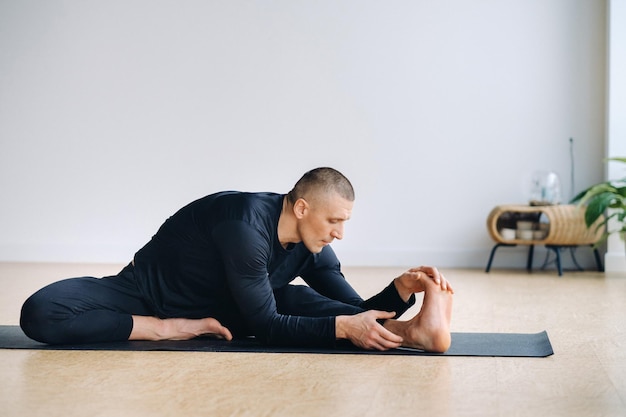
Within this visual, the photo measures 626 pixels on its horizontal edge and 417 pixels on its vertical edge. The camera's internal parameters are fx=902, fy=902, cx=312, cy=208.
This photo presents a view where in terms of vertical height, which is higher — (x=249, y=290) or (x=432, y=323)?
(x=249, y=290)

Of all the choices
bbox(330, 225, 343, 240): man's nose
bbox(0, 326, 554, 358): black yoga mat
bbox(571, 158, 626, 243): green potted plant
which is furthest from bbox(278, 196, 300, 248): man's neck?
bbox(571, 158, 626, 243): green potted plant

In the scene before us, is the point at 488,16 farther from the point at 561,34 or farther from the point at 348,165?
the point at 348,165

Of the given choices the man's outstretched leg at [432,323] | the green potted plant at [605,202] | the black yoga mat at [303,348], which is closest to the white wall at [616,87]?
the green potted plant at [605,202]

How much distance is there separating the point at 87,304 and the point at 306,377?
870 mm

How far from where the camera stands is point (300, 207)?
108 inches

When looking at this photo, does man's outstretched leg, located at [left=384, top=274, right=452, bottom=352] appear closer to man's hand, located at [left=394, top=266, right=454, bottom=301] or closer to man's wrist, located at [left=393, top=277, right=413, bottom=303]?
man's hand, located at [left=394, top=266, right=454, bottom=301]

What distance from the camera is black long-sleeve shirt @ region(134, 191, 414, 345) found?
2.67 metres

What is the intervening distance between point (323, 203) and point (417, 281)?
382 mm

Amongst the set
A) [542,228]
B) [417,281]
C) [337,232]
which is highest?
[337,232]

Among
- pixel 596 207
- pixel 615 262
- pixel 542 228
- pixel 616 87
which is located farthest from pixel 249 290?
pixel 616 87

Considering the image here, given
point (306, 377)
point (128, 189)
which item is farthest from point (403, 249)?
point (306, 377)

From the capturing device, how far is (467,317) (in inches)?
146

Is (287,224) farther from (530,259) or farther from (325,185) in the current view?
(530,259)

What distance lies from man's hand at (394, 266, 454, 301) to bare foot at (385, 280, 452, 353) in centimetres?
2
